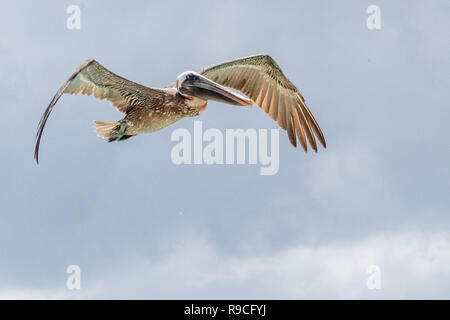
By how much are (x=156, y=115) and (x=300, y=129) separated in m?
3.21

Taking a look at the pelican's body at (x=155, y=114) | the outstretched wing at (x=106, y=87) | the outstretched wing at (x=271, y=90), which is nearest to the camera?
the outstretched wing at (x=106, y=87)

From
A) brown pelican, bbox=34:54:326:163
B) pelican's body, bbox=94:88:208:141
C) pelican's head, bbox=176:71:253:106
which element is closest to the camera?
brown pelican, bbox=34:54:326:163

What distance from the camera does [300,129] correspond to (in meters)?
14.6

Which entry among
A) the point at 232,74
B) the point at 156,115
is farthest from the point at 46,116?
the point at 232,74

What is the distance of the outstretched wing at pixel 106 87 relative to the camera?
12.4 metres

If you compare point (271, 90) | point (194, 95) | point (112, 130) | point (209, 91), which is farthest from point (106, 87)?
point (271, 90)

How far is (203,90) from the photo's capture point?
13320mm

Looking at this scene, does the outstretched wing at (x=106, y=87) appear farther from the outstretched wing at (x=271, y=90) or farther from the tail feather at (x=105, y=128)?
the outstretched wing at (x=271, y=90)

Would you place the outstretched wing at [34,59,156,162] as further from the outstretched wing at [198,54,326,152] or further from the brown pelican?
the outstretched wing at [198,54,326,152]

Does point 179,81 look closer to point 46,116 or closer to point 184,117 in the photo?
point 184,117

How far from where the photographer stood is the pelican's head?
1325 centimetres

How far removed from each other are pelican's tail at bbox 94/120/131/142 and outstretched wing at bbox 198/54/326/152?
84.5 inches

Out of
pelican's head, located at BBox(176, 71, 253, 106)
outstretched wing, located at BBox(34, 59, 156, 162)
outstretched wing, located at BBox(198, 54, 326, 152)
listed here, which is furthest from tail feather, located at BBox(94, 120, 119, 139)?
outstretched wing, located at BBox(198, 54, 326, 152)

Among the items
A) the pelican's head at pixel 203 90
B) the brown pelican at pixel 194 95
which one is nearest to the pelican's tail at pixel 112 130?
the brown pelican at pixel 194 95
